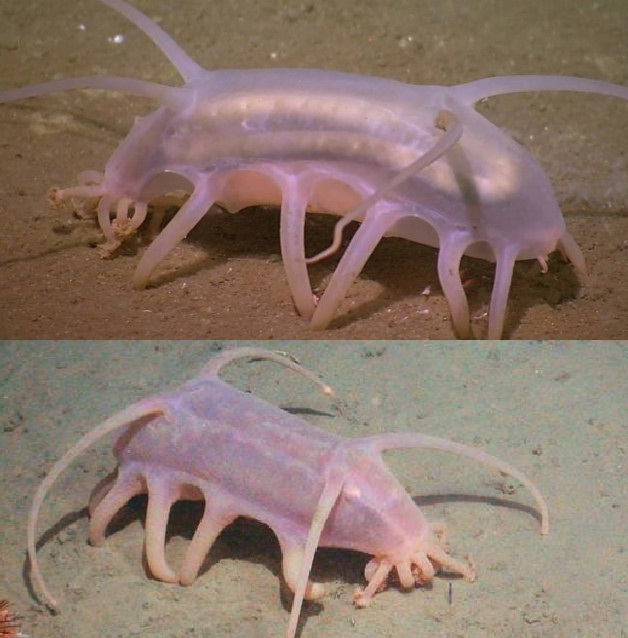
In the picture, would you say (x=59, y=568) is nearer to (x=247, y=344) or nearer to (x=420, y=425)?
(x=247, y=344)

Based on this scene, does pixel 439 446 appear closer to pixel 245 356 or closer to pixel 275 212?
pixel 245 356

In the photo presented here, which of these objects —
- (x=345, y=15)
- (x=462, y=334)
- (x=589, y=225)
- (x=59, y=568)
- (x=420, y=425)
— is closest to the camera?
(x=59, y=568)

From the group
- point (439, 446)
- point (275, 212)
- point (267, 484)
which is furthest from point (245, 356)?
point (275, 212)

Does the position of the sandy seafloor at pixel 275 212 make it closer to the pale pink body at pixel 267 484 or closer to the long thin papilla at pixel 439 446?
the pale pink body at pixel 267 484

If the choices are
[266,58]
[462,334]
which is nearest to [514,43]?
[266,58]

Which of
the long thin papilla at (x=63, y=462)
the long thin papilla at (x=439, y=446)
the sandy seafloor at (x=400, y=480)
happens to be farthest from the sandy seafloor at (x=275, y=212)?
the long thin papilla at (x=439, y=446)

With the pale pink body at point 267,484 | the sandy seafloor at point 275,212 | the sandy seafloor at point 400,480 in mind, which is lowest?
the sandy seafloor at point 400,480
